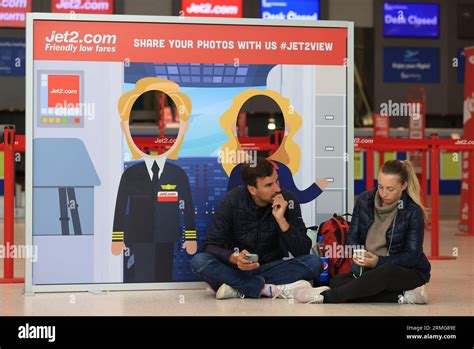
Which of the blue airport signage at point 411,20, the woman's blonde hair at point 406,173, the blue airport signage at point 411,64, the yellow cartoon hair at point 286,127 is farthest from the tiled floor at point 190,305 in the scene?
the blue airport signage at point 411,20

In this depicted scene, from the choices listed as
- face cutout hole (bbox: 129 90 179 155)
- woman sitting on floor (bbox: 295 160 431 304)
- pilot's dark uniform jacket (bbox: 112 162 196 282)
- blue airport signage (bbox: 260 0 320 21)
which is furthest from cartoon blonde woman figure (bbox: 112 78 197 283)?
blue airport signage (bbox: 260 0 320 21)

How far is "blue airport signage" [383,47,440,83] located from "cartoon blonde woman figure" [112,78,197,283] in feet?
37.4

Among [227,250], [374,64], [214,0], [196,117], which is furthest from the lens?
[374,64]

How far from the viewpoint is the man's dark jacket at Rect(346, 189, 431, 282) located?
5570mm

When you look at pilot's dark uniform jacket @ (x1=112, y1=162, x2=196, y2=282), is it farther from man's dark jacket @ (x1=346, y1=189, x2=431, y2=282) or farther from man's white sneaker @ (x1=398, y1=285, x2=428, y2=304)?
man's white sneaker @ (x1=398, y1=285, x2=428, y2=304)

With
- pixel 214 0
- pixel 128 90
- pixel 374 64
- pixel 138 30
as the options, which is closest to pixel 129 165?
pixel 128 90

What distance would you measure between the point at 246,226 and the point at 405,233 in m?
0.97

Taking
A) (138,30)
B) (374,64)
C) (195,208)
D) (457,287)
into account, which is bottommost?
(457,287)

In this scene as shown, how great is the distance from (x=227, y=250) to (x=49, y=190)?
1.21 metres

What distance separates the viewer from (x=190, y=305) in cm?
553

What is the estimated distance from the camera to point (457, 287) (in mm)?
6477

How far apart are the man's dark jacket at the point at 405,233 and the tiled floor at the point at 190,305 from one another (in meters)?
0.26

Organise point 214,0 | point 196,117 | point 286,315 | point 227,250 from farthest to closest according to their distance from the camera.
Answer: point 214,0 < point 196,117 < point 227,250 < point 286,315

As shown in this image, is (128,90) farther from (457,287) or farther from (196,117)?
(457,287)
